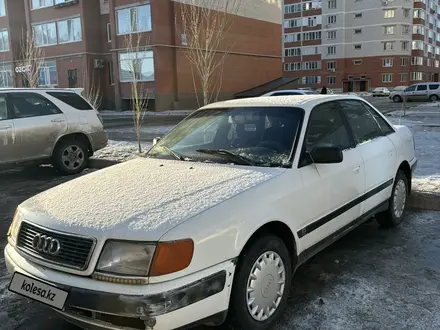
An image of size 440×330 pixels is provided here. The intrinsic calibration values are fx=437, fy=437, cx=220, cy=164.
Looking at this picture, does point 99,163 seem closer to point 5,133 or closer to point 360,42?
point 5,133

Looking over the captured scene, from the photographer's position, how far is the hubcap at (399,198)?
4.99m

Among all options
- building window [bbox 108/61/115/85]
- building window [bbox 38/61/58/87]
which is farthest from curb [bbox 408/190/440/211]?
building window [bbox 38/61/58/87]

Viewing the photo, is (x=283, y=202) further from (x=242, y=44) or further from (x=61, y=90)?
(x=242, y=44)

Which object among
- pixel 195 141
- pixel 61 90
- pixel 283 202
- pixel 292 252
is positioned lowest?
pixel 292 252

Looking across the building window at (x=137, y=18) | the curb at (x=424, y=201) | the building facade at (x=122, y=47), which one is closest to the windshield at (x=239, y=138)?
the curb at (x=424, y=201)

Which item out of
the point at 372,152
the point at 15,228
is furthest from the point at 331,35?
the point at 15,228

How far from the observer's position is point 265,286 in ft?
9.55

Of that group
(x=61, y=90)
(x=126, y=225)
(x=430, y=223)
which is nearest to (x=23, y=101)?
(x=61, y=90)

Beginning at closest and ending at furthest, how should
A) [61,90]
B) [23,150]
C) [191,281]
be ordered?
[191,281]
[23,150]
[61,90]

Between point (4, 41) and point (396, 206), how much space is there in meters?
39.5

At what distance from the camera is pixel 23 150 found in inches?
313

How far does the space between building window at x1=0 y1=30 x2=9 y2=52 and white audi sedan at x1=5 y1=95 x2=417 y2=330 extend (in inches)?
1499

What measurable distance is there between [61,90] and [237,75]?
27.7 metres

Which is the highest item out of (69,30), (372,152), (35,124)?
(69,30)
